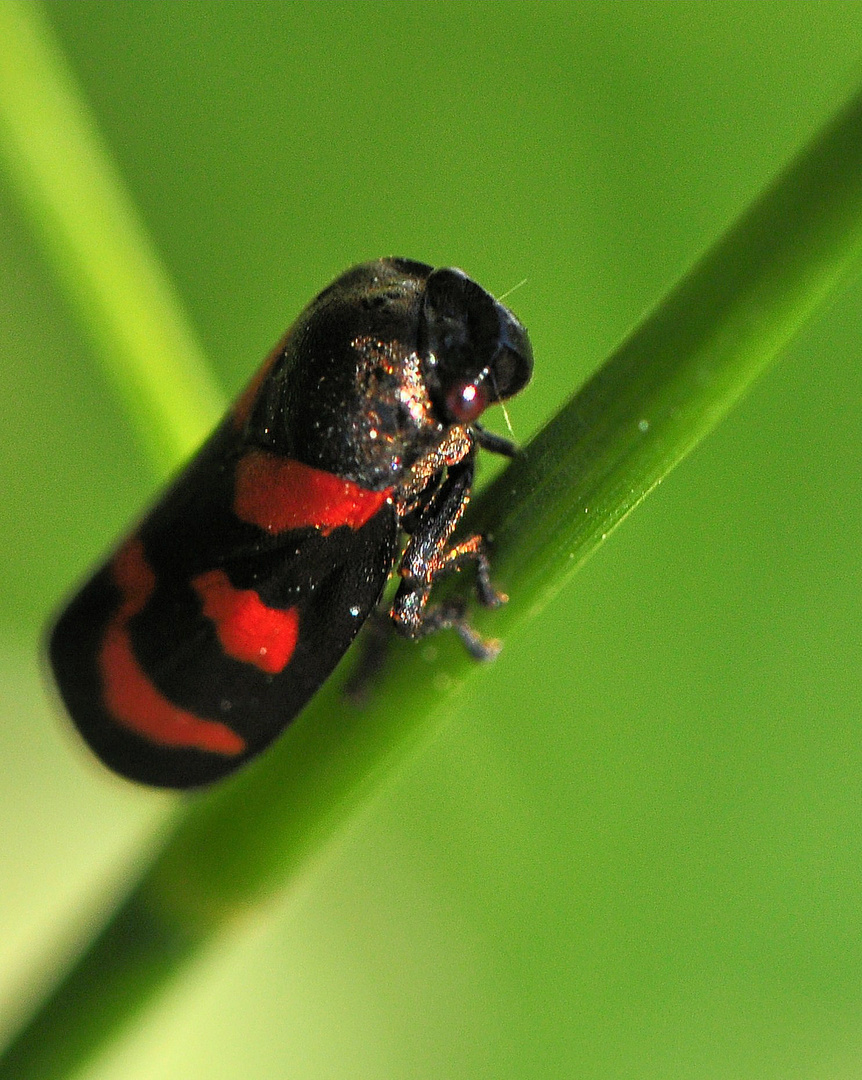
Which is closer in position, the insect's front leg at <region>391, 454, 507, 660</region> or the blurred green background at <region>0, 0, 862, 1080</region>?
the insect's front leg at <region>391, 454, 507, 660</region>

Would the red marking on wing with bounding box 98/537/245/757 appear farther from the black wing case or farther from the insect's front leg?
the insect's front leg

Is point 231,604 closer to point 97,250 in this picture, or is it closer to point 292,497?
point 292,497

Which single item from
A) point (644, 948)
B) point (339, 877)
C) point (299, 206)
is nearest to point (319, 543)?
point (339, 877)

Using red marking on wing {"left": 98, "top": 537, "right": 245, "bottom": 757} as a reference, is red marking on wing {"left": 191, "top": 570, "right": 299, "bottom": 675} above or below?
above

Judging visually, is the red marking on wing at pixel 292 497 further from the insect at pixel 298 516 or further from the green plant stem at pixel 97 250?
the green plant stem at pixel 97 250

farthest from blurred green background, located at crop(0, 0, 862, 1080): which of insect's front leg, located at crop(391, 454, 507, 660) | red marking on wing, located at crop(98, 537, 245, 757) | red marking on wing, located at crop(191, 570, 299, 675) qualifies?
red marking on wing, located at crop(191, 570, 299, 675)

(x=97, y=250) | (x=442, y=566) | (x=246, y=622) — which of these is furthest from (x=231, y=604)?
(x=97, y=250)

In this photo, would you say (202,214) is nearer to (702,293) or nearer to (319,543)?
(319,543)
